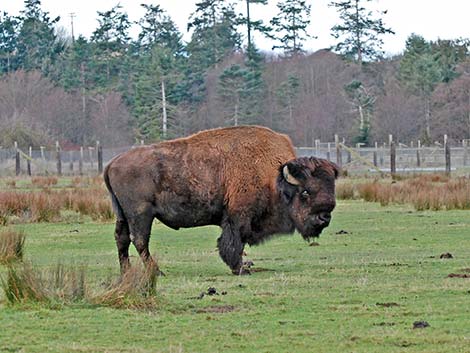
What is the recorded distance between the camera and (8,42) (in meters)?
108

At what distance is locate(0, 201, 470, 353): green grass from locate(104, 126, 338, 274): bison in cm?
59

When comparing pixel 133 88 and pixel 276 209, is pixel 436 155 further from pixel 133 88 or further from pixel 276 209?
pixel 276 209

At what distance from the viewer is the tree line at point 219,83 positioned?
86188 millimetres

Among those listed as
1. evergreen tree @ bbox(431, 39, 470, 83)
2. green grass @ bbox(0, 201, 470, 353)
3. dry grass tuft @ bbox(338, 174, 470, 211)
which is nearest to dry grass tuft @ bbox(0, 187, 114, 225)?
green grass @ bbox(0, 201, 470, 353)

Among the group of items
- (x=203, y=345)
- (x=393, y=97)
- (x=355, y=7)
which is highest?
(x=355, y=7)

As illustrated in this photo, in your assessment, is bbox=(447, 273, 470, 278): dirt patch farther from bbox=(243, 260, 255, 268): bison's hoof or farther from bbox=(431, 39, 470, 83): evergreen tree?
bbox=(431, 39, 470, 83): evergreen tree

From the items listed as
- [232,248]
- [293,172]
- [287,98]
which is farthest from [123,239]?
[287,98]

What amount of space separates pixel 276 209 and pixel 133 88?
84497mm

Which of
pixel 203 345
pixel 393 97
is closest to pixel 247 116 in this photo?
pixel 393 97

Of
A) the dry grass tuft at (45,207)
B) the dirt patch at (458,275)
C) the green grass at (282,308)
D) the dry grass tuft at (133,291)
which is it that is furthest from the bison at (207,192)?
the dry grass tuft at (45,207)

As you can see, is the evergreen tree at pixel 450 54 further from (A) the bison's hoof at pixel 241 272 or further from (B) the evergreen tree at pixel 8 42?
(A) the bison's hoof at pixel 241 272

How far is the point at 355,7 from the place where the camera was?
90500 millimetres

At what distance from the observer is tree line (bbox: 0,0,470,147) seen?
8619 centimetres

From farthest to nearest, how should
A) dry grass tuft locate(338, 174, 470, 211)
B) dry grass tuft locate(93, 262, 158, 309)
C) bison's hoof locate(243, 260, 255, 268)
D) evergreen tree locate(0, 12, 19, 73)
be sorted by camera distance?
1. evergreen tree locate(0, 12, 19, 73)
2. dry grass tuft locate(338, 174, 470, 211)
3. bison's hoof locate(243, 260, 255, 268)
4. dry grass tuft locate(93, 262, 158, 309)
